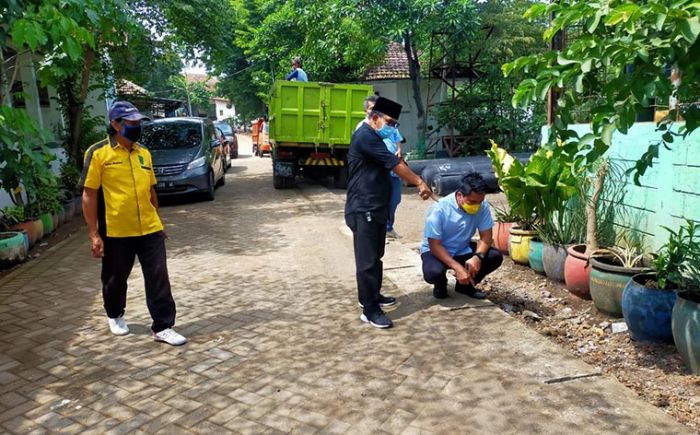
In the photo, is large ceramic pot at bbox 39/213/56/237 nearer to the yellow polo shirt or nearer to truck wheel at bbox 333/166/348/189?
the yellow polo shirt

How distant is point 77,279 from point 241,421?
3.74 metres

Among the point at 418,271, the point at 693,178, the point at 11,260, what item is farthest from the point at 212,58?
the point at 693,178

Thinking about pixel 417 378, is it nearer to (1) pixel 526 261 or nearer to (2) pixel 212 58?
(1) pixel 526 261

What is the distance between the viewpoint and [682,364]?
3621 mm

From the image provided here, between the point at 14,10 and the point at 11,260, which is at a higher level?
the point at 14,10

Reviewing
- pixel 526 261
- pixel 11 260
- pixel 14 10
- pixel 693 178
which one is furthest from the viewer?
pixel 11 260

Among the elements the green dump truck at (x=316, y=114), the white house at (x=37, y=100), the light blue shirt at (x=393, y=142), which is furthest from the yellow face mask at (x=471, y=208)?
the white house at (x=37, y=100)

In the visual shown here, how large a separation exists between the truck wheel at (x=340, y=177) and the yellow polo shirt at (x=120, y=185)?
29.1 ft

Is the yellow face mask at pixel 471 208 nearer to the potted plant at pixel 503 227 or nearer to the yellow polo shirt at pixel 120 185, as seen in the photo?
the potted plant at pixel 503 227

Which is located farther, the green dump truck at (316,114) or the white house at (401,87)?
the white house at (401,87)

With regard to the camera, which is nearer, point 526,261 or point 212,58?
point 526,261

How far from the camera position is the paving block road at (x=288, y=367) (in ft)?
9.55

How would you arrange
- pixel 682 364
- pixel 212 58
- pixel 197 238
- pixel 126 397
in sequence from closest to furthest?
pixel 126 397
pixel 682 364
pixel 197 238
pixel 212 58

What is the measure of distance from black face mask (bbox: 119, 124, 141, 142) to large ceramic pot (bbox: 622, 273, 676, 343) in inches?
144
